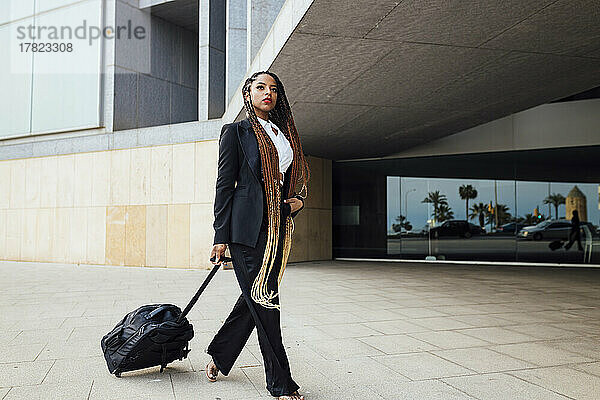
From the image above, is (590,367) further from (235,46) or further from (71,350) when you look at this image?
(235,46)

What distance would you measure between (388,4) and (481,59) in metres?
2.72

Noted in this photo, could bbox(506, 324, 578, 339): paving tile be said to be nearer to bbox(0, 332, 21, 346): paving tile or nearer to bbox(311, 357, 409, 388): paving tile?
bbox(311, 357, 409, 388): paving tile

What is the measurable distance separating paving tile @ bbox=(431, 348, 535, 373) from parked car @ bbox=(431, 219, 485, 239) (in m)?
11.6

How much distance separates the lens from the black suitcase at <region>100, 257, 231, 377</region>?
368cm

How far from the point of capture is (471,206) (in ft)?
52.3

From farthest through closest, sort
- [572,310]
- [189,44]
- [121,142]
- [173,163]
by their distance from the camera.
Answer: [189,44], [121,142], [173,163], [572,310]

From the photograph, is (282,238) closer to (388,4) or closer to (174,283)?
(388,4)

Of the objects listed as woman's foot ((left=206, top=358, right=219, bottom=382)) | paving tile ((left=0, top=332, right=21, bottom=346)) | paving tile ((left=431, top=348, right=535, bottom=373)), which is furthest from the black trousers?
paving tile ((left=0, top=332, right=21, bottom=346))

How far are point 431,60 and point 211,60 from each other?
8.57 m

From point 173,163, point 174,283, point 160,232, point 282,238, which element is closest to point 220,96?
point 173,163

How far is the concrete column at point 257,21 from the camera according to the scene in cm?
1264

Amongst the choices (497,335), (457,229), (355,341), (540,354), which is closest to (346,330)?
(355,341)

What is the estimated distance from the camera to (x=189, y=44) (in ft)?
61.6

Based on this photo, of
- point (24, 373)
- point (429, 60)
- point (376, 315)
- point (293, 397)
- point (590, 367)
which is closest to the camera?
point (293, 397)
